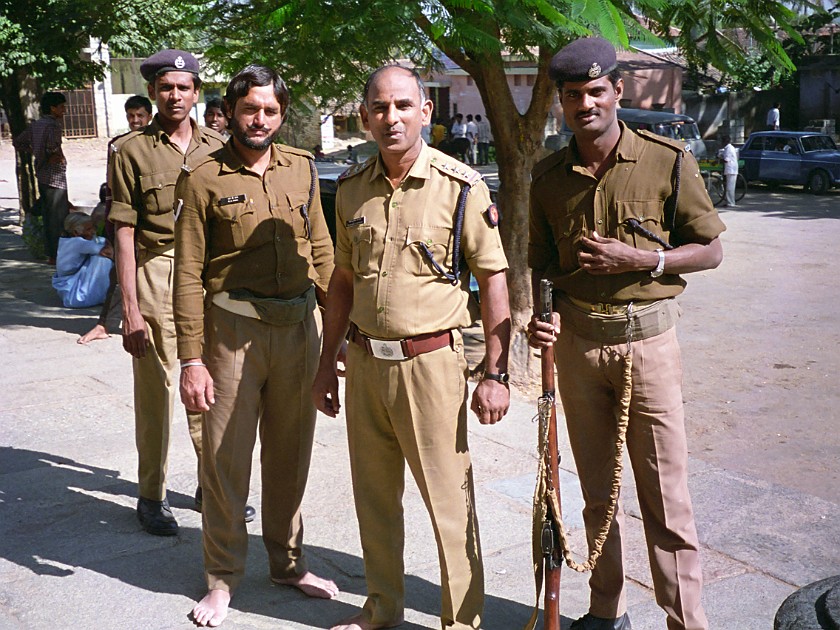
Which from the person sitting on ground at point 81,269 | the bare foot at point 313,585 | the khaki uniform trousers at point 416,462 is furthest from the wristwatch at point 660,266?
the person sitting on ground at point 81,269

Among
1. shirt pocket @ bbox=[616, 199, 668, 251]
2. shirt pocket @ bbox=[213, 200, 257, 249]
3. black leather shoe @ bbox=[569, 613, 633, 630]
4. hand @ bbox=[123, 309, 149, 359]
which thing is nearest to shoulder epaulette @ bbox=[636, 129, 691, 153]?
shirt pocket @ bbox=[616, 199, 668, 251]

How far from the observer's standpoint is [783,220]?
61.2 feet

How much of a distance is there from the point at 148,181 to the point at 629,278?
243cm

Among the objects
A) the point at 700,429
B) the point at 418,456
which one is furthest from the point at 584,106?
the point at 700,429

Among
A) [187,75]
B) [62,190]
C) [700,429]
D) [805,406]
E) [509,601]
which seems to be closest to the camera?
[509,601]

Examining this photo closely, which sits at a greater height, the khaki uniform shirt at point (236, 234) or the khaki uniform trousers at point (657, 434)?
the khaki uniform shirt at point (236, 234)

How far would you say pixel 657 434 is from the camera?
138 inches

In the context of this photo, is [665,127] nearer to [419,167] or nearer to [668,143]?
[668,143]

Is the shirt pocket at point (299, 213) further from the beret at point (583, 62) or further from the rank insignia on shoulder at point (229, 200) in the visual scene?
the beret at point (583, 62)

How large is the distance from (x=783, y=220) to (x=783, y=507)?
14542 mm

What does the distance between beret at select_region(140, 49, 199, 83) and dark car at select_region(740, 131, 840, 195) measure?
20.5 meters

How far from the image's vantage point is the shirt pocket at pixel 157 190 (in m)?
4.82

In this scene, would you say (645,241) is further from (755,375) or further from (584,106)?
(755,375)

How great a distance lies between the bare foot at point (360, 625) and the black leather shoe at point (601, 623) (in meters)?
0.67
